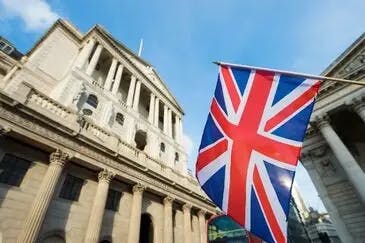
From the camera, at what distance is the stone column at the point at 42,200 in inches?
337

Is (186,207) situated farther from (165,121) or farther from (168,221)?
(165,121)

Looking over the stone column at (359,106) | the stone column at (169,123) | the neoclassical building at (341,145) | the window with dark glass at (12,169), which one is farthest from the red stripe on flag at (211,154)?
the stone column at (169,123)

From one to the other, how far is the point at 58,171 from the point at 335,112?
781 inches

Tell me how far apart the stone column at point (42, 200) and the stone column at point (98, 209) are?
7.60 ft

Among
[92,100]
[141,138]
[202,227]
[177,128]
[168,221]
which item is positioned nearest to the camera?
[168,221]

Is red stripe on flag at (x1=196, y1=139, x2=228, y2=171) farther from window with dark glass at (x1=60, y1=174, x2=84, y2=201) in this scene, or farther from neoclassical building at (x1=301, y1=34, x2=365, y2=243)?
neoclassical building at (x1=301, y1=34, x2=365, y2=243)

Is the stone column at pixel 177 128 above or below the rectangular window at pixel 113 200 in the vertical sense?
above

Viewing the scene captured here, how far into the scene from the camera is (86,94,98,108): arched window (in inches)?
699

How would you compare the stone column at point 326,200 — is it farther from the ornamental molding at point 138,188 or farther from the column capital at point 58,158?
the column capital at point 58,158

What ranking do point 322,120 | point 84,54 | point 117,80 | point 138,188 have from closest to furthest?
point 138,188, point 322,120, point 84,54, point 117,80

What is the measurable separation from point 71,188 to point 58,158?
2.11m

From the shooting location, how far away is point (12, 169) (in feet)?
33.4

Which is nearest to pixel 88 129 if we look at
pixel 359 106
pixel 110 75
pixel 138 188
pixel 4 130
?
pixel 4 130

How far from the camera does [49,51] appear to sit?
64.8 feet
